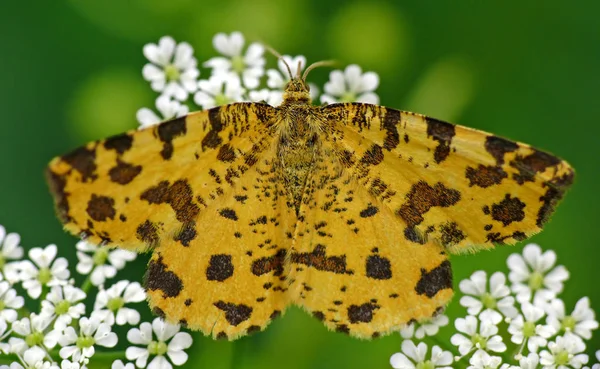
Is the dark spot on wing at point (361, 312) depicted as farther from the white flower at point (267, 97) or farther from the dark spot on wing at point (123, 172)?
the white flower at point (267, 97)

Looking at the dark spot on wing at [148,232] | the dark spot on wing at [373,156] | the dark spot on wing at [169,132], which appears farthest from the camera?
the dark spot on wing at [373,156]

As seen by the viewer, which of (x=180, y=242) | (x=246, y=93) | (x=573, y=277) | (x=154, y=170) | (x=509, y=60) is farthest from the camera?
(x=509, y=60)

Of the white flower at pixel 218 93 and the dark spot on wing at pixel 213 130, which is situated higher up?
the dark spot on wing at pixel 213 130

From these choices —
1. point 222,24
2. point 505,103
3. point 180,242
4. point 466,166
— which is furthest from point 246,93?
point 505,103

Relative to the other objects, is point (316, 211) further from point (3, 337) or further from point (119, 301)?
point (3, 337)

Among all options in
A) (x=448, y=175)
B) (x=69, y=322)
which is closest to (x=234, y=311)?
(x=69, y=322)

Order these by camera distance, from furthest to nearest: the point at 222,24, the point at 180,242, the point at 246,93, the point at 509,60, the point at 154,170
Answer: the point at 509,60 → the point at 222,24 → the point at 246,93 → the point at 180,242 → the point at 154,170

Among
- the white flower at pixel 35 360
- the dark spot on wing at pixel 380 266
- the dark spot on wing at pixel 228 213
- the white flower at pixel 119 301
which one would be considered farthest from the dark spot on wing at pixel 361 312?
the white flower at pixel 35 360

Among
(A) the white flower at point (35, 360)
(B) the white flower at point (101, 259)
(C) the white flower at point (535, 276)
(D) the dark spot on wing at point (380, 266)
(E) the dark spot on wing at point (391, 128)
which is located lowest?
(A) the white flower at point (35, 360)

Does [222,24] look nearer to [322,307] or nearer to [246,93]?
[246,93]
